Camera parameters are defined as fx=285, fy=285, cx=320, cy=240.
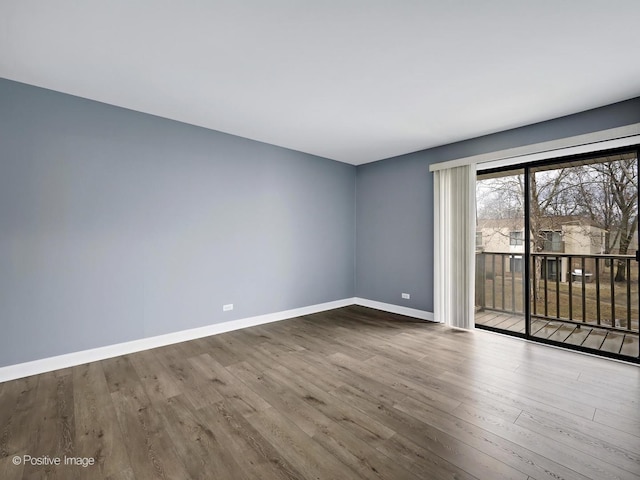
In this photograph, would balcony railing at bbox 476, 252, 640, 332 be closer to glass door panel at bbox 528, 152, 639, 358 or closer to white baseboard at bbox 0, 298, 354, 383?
glass door panel at bbox 528, 152, 639, 358

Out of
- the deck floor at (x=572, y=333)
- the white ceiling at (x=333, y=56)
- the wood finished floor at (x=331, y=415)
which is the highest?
the white ceiling at (x=333, y=56)

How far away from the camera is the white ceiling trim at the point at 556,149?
2.78 meters

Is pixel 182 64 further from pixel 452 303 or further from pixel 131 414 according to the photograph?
pixel 452 303

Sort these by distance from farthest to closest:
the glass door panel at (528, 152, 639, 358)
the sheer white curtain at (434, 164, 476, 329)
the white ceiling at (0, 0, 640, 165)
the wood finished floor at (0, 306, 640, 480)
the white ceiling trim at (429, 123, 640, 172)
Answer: the sheer white curtain at (434, 164, 476, 329) < the glass door panel at (528, 152, 639, 358) < the white ceiling trim at (429, 123, 640, 172) < the white ceiling at (0, 0, 640, 165) < the wood finished floor at (0, 306, 640, 480)

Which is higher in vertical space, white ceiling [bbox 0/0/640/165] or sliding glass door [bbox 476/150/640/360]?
white ceiling [bbox 0/0/640/165]

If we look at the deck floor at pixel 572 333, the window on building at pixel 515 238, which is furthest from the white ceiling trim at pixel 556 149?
the deck floor at pixel 572 333

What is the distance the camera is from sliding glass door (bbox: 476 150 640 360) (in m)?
3.21

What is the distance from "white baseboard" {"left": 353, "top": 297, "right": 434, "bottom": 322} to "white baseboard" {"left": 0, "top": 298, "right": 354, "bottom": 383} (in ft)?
4.34

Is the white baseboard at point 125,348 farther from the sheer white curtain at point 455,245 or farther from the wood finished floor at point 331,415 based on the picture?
the sheer white curtain at point 455,245

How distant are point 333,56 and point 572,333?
427 cm

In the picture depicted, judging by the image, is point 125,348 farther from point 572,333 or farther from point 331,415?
point 572,333

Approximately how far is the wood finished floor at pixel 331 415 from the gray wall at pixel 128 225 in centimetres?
51

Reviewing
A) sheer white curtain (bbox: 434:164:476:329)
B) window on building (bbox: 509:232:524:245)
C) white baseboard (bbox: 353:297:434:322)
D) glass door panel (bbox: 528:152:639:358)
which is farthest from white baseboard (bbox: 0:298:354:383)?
glass door panel (bbox: 528:152:639:358)

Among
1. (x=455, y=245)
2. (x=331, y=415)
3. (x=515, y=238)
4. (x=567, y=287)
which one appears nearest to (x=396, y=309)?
(x=455, y=245)
